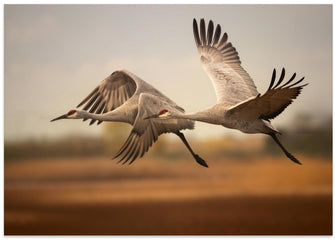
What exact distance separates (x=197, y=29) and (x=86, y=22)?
1006 millimetres

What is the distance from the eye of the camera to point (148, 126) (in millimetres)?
4902

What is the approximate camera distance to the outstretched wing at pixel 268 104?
4.27 meters

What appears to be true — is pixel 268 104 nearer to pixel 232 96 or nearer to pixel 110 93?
pixel 232 96

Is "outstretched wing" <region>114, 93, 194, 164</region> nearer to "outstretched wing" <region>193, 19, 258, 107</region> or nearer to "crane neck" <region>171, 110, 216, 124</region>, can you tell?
"crane neck" <region>171, 110, 216, 124</region>

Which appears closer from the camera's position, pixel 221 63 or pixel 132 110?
pixel 132 110

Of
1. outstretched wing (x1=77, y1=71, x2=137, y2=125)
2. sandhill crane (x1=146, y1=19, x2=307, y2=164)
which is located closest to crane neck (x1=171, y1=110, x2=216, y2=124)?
sandhill crane (x1=146, y1=19, x2=307, y2=164)

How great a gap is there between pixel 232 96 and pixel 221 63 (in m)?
0.42

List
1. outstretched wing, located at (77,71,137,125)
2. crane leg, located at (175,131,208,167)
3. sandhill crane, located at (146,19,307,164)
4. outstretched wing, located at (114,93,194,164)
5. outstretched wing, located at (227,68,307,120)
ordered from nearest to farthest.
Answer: outstretched wing, located at (227,68,307,120) → sandhill crane, located at (146,19,307,164) → outstretched wing, located at (114,93,194,164) → crane leg, located at (175,131,208,167) → outstretched wing, located at (77,71,137,125)

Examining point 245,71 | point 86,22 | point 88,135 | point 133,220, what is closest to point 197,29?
point 245,71

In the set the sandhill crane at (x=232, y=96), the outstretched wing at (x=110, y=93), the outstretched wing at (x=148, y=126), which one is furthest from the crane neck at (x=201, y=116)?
the outstretched wing at (x=110, y=93)

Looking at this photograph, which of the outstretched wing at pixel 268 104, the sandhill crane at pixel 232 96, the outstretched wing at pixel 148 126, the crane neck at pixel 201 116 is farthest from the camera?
the outstretched wing at pixel 148 126

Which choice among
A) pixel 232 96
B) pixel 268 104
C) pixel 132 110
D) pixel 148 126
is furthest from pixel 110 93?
pixel 268 104

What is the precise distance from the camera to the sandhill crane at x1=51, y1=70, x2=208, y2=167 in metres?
4.93

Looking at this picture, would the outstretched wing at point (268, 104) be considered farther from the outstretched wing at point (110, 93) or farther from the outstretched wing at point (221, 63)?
the outstretched wing at point (110, 93)
